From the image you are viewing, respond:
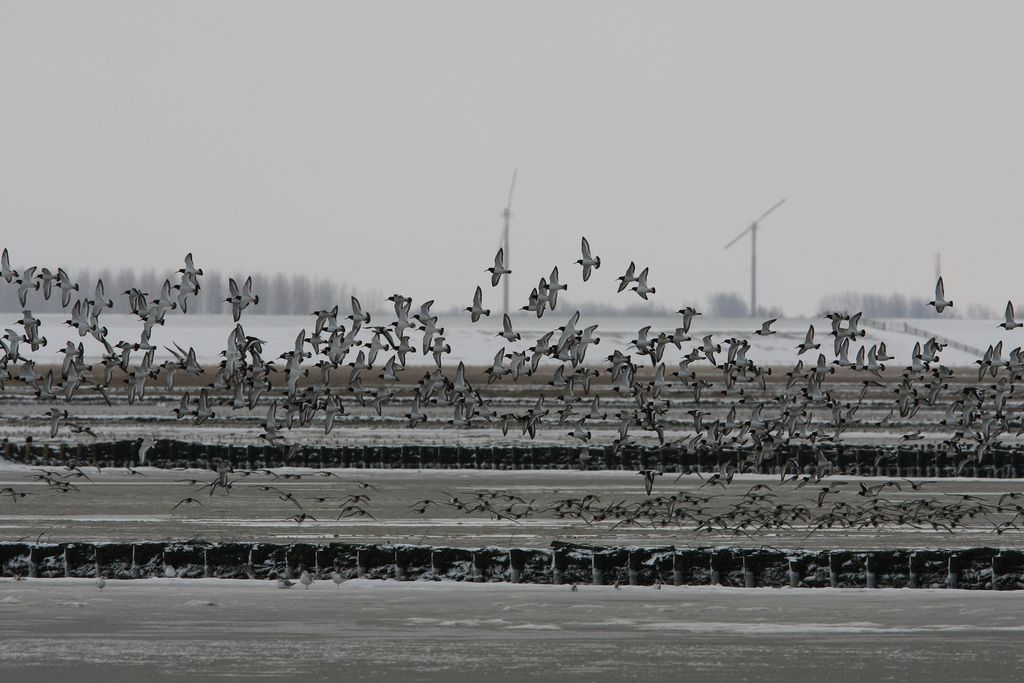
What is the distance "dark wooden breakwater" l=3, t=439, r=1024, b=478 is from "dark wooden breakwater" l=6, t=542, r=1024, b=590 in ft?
37.6

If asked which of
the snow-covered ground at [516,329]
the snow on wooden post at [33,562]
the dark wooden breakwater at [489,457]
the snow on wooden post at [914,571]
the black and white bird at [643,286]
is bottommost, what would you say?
the snow on wooden post at [914,571]

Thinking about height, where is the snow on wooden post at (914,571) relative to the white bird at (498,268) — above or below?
below

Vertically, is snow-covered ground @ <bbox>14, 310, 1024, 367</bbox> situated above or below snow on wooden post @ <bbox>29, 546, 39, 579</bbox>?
above

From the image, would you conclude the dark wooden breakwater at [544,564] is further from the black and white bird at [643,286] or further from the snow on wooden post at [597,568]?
the black and white bird at [643,286]

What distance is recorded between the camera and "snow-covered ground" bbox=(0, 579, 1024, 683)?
36.8ft

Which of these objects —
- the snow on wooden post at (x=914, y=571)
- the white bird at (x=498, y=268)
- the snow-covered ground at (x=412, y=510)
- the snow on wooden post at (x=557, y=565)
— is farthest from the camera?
the white bird at (x=498, y=268)

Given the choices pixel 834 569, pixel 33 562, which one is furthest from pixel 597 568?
pixel 33 562

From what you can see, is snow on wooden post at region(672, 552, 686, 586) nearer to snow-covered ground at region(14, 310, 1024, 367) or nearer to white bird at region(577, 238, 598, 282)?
white bird at region(577, 238, 598, 282)

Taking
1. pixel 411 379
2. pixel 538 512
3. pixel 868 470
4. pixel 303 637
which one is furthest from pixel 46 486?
pixel 411 379

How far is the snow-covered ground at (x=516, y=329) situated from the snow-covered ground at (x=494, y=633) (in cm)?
6433

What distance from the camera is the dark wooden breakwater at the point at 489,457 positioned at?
2681cm

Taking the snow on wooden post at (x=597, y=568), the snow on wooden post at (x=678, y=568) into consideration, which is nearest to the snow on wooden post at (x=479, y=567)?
the snow on wooden post at (x=597, y=568)

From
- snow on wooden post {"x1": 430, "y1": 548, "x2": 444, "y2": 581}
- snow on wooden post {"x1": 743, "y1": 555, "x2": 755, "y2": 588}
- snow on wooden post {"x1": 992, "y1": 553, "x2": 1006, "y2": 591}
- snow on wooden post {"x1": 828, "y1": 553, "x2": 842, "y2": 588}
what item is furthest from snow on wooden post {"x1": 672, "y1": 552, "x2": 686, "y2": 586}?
snow on wooden post {"x1": 992, "y1": 553, "x2": 1006, "y2": 591}

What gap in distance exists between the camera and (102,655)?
11641 mm
